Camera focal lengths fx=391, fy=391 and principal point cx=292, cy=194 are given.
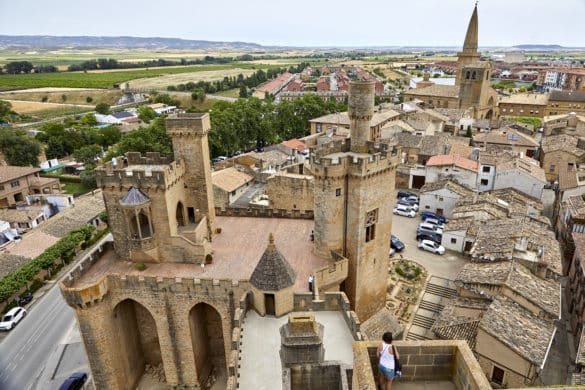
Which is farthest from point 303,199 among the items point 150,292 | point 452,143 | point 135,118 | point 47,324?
point 135,118

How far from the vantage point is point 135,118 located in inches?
4835

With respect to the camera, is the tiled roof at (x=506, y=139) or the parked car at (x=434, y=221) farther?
the tiled roof at (x=506, y=139)

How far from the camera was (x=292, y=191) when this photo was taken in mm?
46438

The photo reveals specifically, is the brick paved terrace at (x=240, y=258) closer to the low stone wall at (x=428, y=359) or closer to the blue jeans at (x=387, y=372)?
the low stone wall at (x=428, y=359)

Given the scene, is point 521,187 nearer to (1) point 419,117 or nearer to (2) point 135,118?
(1) point 419,117

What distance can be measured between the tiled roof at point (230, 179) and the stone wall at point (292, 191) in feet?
32.9

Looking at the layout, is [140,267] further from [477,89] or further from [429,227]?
[477,89]

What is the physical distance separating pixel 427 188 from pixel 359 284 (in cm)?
3076

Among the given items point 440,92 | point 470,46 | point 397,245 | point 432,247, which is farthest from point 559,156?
point 440,92

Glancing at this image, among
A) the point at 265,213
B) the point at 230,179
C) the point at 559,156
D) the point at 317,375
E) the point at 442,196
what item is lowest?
the point at 442,196

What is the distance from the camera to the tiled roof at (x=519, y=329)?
84.9 feet

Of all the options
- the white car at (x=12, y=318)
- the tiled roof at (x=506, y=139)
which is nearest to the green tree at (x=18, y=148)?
the white car at (x=12, y=318)

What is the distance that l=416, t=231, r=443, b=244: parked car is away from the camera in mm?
47375

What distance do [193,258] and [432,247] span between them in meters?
28.7
